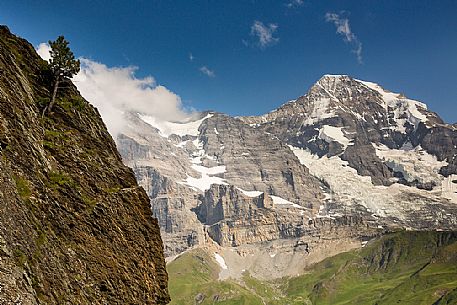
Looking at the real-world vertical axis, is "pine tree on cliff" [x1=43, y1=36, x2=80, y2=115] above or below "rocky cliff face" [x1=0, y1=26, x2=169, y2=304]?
above

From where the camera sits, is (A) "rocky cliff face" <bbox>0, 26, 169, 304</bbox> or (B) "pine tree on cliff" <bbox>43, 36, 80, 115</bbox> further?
(B) "pine tree on cliff" <bbox>43, 36, 80, 115</bbox>

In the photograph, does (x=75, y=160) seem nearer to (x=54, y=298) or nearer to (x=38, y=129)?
(x=38, y=129)

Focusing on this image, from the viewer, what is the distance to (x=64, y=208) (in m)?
35.6

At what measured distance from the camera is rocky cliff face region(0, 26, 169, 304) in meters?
27.2

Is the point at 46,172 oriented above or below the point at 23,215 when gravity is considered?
above

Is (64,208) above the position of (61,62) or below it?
below

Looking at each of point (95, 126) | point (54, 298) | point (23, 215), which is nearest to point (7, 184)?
point (23, 215)

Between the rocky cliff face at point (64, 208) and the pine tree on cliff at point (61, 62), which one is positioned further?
the pine tree on cliff at point (61, 62)

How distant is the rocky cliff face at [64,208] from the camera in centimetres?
2723

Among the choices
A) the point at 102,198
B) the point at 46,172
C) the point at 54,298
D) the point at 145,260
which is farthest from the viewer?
the point at 145,260

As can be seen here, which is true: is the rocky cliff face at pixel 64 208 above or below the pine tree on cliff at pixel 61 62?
below

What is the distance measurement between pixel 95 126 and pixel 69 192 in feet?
49.1

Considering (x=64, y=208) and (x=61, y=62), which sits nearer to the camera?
(x=64, y=208)

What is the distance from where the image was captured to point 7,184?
2705 cm
